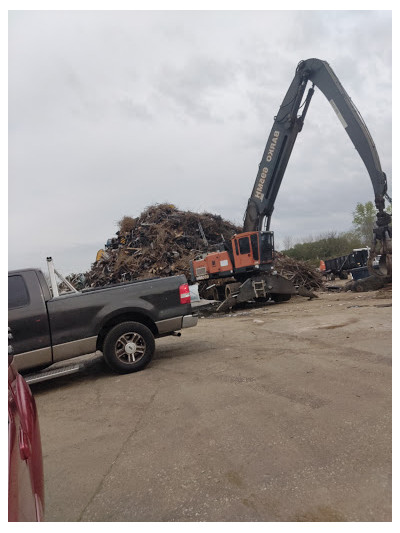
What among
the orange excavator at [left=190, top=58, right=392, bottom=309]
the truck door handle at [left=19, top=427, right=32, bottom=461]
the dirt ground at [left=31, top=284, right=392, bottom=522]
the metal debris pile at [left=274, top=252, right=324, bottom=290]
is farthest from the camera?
the metal debris pile at [left=274, top=252, right=324, bottom=290]

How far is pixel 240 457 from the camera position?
308 centimetres

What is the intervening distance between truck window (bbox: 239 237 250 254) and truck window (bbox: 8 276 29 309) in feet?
33.7

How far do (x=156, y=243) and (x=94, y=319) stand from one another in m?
15.2

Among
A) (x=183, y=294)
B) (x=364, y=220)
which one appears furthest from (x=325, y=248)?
(x=183, y=294)

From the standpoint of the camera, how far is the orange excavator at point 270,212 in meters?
13.2

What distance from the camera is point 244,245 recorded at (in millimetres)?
14977

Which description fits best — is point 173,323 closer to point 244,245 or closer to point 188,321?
point 188,321

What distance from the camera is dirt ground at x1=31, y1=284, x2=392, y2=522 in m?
2.51

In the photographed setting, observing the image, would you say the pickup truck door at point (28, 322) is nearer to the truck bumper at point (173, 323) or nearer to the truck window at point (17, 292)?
Result: the truck window at point (17, 292)

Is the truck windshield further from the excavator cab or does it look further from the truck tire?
the truck tire

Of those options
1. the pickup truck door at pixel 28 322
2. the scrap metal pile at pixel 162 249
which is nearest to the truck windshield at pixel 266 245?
the scrap metal pile at pixel 162 249

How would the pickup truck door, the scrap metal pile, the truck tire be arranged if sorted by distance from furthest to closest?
Result: the scrap metal pile → the truck tire → the pickup truck door

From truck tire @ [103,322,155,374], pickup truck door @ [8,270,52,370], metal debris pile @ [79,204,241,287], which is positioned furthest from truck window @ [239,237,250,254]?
pickup truck door @ [8,270,52,370]
